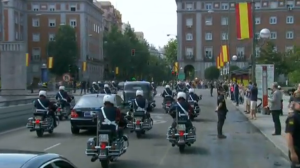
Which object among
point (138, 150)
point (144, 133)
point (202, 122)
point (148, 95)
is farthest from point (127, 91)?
point (138, 150)

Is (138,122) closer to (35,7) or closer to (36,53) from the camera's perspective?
(35,7)

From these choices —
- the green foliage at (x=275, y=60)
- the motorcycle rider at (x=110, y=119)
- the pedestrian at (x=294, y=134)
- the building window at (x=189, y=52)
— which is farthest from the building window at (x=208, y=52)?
the pedestrian at (x=294, y=134)

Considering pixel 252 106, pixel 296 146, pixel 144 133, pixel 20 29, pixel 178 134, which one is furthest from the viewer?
pixel 20 29

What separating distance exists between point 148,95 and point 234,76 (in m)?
26.9

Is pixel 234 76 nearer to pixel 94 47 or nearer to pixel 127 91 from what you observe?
pixel 127 91

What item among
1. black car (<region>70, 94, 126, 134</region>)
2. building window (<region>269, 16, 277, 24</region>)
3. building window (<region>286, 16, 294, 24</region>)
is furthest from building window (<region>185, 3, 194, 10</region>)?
black car (<region>70, 94, 126, 134</region>)

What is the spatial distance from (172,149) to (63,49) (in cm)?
8114

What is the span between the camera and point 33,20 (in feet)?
340

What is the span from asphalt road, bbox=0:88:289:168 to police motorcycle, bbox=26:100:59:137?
286mm

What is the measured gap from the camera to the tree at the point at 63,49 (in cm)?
9469

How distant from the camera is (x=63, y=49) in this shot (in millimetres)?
96000

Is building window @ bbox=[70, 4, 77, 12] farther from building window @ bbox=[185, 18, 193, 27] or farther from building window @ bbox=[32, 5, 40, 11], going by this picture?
building window @ bbox=[185, 18, 193, 27]

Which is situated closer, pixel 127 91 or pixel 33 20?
pixel 127 91

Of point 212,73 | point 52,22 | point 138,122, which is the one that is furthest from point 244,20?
point 52,22
